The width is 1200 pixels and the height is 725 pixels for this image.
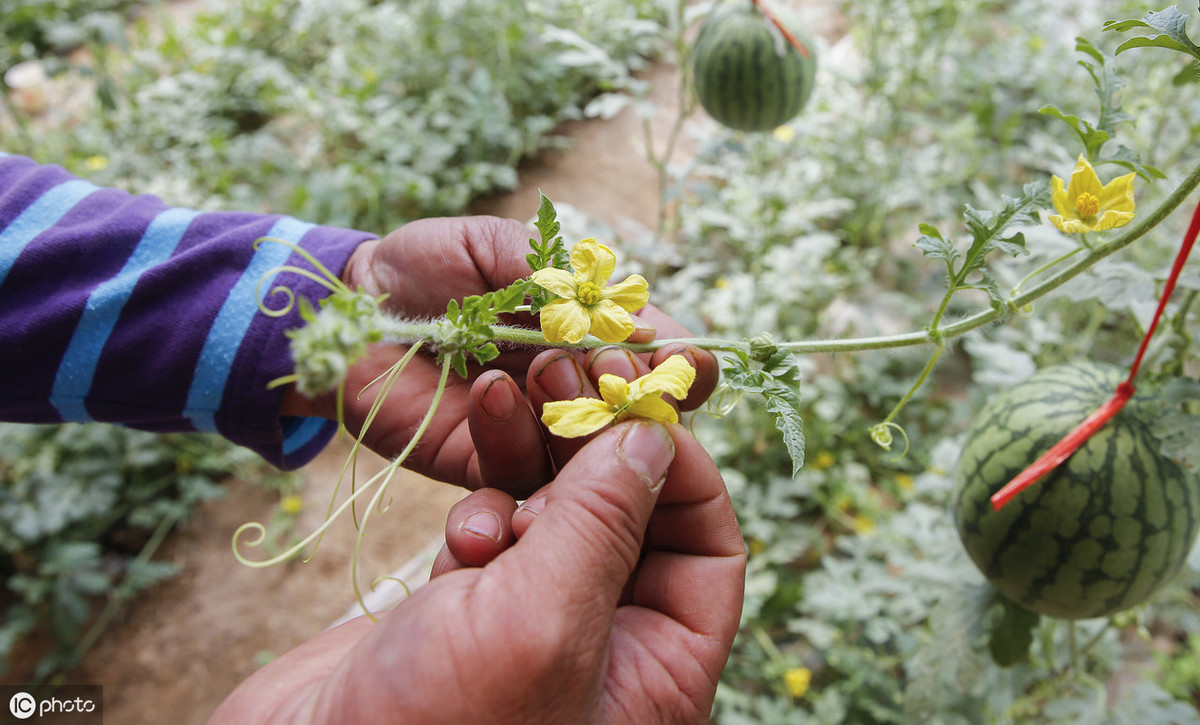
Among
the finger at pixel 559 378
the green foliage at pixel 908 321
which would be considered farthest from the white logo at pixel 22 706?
the finger at pixel 559 378

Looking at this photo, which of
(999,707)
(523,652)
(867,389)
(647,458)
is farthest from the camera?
(867,389)

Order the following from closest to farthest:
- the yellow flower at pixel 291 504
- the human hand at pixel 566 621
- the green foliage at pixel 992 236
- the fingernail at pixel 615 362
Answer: the human hand at pixel 566 621
the green foliage at pixel 992 236
the fingernail at pixel 615 362
the yellow flower at pixel 291 504

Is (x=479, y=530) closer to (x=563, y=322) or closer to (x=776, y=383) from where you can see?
(x=563, y=322)

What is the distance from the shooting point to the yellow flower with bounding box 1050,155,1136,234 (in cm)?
106

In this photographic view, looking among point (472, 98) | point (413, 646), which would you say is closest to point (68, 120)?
point (472, 98)

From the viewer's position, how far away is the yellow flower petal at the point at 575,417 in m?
1.00

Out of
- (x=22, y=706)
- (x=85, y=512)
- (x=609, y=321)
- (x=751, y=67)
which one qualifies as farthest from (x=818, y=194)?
(x=22, y=706)

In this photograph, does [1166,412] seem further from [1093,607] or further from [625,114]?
[625,114]

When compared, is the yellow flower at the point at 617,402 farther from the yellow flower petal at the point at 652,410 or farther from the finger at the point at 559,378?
the finger at the point at 559,378

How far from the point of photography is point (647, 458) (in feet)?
3.36

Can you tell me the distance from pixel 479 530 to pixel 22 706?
2378mm

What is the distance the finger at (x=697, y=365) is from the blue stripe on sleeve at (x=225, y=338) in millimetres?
851

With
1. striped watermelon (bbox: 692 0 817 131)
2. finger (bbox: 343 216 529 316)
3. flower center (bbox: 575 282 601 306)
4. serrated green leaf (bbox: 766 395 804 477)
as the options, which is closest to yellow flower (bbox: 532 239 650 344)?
flower center (bbox: 575 282 601 306)

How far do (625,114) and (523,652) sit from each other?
4483mm
